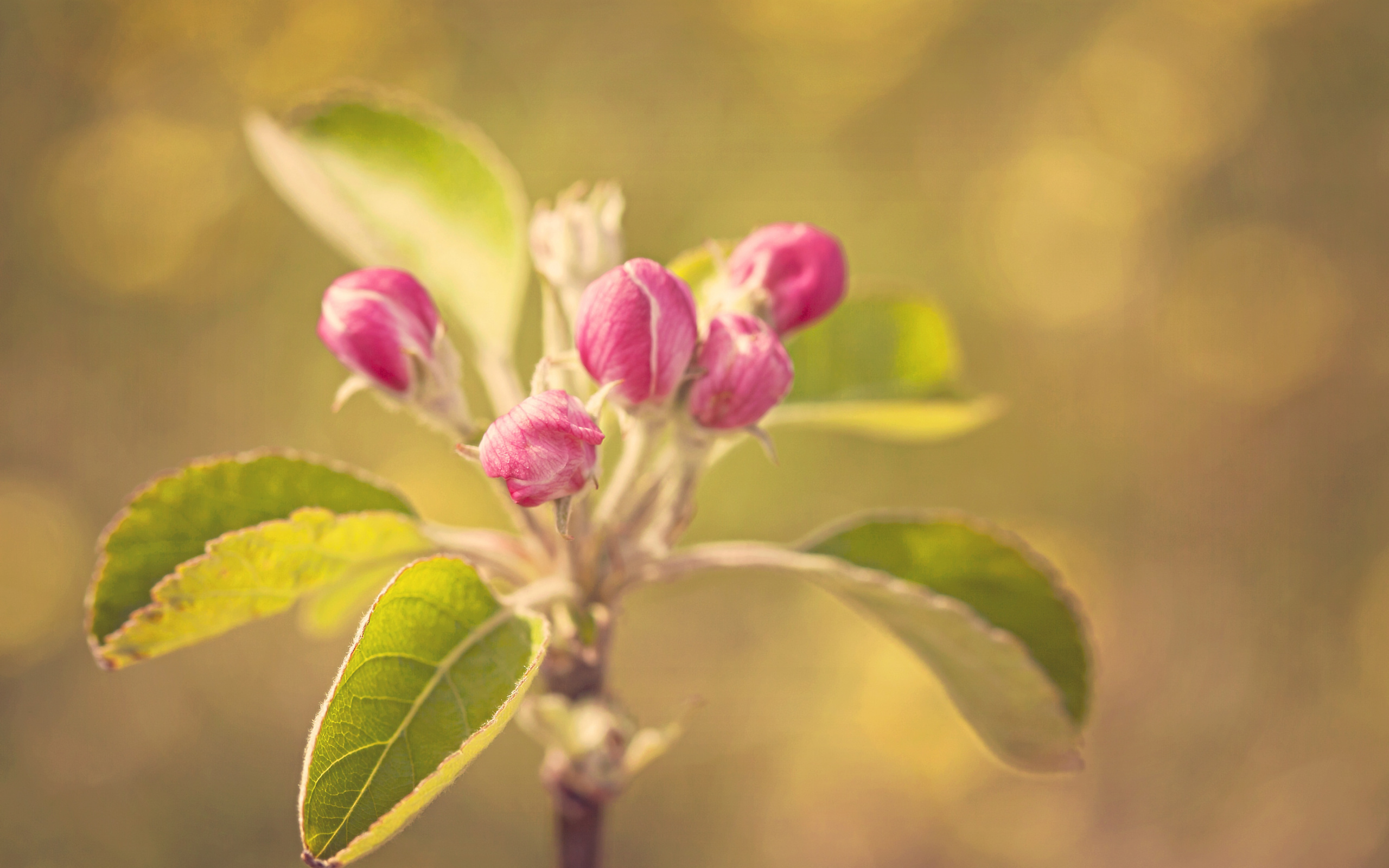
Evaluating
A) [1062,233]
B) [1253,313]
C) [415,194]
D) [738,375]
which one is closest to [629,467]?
[738,375]

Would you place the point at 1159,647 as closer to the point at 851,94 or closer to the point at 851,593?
the point at 851,94

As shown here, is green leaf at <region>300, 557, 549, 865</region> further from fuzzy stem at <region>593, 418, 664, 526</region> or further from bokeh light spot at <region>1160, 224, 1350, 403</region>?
bokeh light spot at <region>1160, 224, 1350, 403</region>

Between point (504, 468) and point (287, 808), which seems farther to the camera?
point (287, 808)

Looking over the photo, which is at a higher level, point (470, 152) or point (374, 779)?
point (470, 152)

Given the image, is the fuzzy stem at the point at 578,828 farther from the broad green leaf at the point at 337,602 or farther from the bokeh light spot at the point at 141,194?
the bokeh light spot at the point at 141,194

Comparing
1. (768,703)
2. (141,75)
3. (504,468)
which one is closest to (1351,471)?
(768,703)

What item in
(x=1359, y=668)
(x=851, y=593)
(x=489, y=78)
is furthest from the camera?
(x=489, y=78)

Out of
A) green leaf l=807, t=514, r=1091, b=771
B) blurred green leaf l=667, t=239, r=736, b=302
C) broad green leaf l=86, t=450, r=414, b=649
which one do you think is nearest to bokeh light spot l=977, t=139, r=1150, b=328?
blurred green leaf l=667, t=239, r=736, b=302

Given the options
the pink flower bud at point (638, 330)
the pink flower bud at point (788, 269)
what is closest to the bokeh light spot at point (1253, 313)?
the pink flower bud at point (788, 269)
